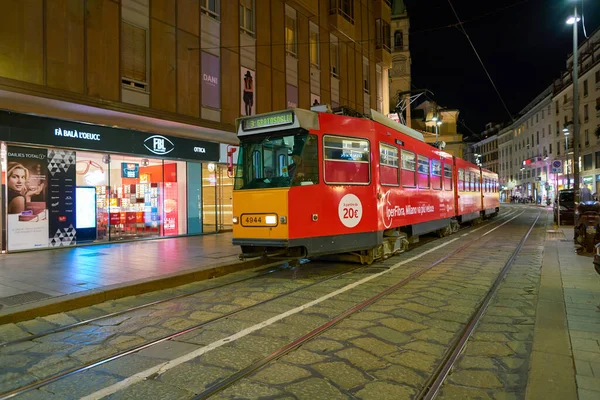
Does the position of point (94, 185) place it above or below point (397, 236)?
above

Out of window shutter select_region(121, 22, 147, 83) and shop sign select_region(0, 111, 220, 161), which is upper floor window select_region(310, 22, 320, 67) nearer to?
shop sign select_region(0, 111, 220, 161)

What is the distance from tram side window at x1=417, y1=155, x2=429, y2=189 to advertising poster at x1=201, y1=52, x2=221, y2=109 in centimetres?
813

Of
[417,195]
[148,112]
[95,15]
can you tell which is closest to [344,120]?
[417,195]

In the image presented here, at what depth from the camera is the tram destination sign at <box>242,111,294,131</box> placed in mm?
7984

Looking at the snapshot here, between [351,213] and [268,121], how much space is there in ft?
8.70

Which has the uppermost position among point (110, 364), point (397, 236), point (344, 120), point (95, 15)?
point (95, 15)

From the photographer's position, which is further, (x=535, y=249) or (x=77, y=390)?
(x=535, y=249)

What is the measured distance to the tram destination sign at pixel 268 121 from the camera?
26.2 feet

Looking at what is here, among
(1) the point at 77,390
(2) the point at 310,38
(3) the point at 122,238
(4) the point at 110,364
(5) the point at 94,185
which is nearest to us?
(1) the point at 77,390

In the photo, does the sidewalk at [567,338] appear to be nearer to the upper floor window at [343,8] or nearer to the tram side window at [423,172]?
the tram side window at [423,172]

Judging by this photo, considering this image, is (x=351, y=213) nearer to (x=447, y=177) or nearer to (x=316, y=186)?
(x=316, y=186)

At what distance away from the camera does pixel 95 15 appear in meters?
12.0

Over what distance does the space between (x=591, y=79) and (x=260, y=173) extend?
1957 inches

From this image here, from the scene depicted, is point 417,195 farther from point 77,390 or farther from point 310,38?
point 310,38
